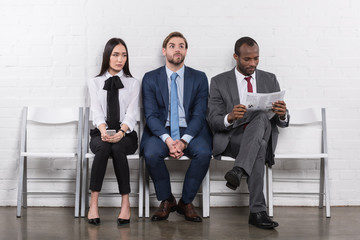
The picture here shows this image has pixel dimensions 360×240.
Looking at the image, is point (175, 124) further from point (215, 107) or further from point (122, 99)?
point (122, 99)

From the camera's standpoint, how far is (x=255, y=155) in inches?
122

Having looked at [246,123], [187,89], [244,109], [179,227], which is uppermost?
A: [187,89]

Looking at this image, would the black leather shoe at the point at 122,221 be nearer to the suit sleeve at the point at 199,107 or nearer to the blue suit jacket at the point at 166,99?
the blue suit jacket at the point at 166,99

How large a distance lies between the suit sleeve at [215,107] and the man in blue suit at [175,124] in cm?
9

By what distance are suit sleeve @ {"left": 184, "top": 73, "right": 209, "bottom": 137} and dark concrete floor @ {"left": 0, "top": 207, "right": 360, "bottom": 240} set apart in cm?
71

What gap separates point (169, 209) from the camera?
334cm

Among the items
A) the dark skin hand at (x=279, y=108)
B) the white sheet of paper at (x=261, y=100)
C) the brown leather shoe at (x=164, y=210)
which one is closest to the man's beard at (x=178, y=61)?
the white sheet of paper at (x=261, y=100)

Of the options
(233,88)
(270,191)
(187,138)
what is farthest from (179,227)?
(233,88)

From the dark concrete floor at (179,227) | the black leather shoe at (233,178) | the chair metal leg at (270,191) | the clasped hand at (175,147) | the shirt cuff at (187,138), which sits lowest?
the dark concrete floor at (179,227)

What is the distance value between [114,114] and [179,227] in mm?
1053

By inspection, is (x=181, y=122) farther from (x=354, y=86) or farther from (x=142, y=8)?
(x=354, y=86)

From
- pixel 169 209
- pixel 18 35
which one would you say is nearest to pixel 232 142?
pixel 169 209

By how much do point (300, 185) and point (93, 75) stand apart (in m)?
2.06

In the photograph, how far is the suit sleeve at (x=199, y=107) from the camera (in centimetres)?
351
